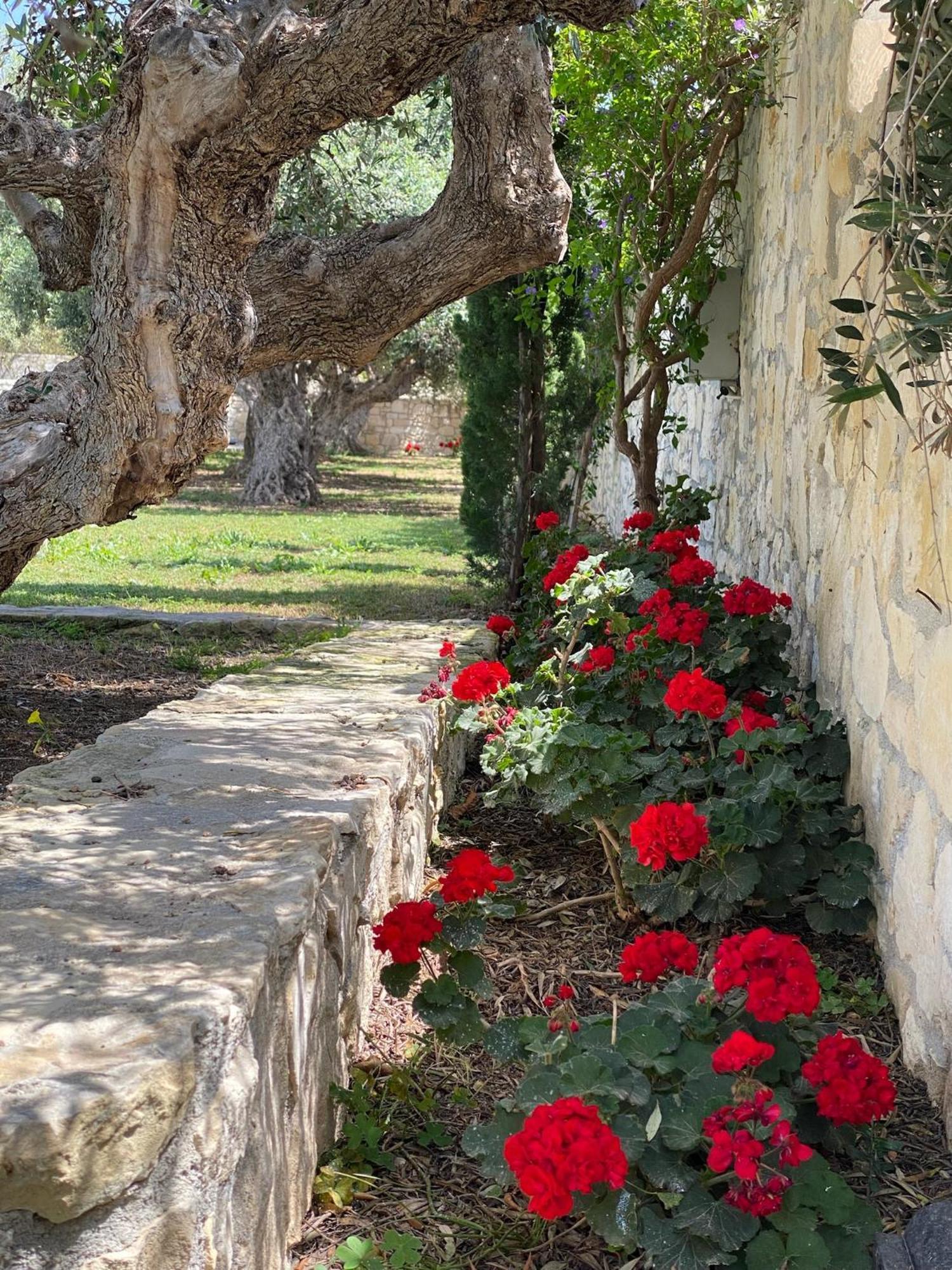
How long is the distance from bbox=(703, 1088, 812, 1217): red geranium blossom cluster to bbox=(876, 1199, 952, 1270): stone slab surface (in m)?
0.25

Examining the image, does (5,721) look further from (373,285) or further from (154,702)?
(373,285)

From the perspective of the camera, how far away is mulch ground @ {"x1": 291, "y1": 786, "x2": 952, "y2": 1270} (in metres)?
2.01

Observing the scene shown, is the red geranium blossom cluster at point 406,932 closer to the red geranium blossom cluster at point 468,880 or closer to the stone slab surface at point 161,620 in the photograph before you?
the red geranium blossom cluster at point 468,880

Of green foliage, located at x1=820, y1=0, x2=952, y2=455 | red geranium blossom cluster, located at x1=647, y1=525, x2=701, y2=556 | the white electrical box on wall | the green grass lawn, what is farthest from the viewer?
the green grass lawn

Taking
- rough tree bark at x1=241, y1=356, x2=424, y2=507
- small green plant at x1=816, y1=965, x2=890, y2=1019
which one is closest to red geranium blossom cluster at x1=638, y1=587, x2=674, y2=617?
small green plant at x1=816, y1=965, x2=890, y2=1019

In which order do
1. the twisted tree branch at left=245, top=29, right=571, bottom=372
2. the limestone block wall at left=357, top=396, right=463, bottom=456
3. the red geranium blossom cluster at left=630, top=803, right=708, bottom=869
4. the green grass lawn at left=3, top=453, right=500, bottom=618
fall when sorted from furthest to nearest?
the limestone block wall at left=357, top=396, right=463, bottom=456 → the green grass lawn at left=3, top=453, right=500, bottom=618 → the twisted tree branch at left=245, top=29, right=571, bottom=372 → the red geranium blossom cluster at left=630, top=803, right=708, bottom=869

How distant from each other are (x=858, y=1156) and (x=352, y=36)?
2.96 m

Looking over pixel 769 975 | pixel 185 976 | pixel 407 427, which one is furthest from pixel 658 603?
pixel 407 427

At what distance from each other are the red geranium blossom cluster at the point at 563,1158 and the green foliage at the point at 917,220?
123 cm

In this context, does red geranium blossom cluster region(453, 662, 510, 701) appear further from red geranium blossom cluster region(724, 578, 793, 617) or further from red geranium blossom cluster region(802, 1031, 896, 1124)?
red geranium blossom cluster region(802, 1031, 896, 1124)

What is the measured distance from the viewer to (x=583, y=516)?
11.4 meters

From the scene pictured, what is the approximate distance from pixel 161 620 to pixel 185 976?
5.72 metres

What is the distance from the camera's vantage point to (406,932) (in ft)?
7.14

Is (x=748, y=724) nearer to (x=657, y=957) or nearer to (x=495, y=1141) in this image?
(x=657, y=957)
